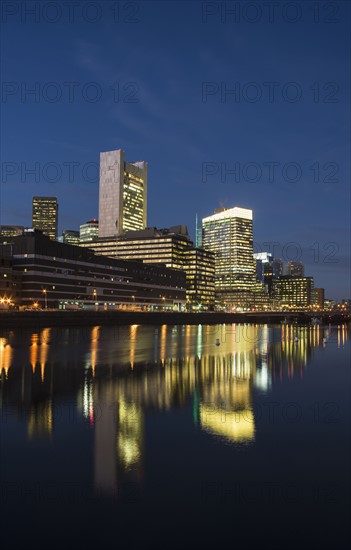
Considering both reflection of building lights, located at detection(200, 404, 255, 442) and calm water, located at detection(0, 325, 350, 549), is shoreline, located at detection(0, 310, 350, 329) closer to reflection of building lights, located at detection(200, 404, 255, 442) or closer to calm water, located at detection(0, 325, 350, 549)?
calm water, located at detection(0, 325, 350, 549)

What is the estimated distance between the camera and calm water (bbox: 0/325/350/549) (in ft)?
33.8

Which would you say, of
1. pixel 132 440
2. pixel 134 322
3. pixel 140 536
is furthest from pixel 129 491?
pixel 134 322

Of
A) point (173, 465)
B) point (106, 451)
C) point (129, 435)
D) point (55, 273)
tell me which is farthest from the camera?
point (55, 273)

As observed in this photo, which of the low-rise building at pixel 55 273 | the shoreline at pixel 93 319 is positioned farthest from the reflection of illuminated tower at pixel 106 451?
the low-rise building at pixel 55 273

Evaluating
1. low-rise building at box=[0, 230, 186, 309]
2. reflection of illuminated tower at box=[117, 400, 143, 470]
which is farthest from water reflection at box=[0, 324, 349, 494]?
low-rise building at box=[0, 230, 186, 309]

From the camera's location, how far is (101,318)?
138 m

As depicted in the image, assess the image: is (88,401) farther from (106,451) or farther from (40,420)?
(106,451)

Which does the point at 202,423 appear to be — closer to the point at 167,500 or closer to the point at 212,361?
the point at 167,500

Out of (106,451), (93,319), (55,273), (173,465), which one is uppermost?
(55,273)

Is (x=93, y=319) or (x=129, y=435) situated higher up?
(x=93, y=319)

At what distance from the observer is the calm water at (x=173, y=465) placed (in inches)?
405

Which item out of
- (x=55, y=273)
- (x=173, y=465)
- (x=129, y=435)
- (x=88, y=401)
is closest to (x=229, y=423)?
(x=129, y=435)

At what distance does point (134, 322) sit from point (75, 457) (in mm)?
140197

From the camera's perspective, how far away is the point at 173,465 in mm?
14070
